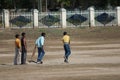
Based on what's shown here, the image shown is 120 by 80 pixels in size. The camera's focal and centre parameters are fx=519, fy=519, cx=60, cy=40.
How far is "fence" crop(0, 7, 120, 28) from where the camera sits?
2052 inches

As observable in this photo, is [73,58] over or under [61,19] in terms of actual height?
under

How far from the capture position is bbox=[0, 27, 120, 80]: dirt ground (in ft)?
74.0

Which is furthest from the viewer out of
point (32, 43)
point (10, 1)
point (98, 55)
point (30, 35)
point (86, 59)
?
point (10, 1)

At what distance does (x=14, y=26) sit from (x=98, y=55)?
22.1m

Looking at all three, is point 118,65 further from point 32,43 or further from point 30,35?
point 30,35

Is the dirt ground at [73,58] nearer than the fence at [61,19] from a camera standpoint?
Yes

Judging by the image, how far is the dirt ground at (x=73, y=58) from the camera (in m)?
22.5

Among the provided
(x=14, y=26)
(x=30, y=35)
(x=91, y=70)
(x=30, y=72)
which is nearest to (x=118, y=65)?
(x=91, y=70)

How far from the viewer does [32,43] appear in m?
42.3

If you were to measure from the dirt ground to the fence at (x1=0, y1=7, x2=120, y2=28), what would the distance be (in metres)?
2.29

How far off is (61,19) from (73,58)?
2211cm

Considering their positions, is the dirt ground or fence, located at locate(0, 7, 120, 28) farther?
fence, located at locate(0, 7, 120, 28)

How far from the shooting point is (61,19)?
52.2 m

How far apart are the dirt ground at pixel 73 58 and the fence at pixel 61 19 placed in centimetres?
229
